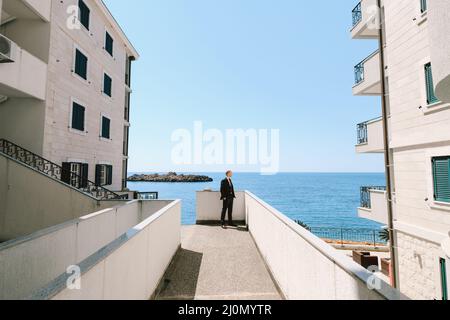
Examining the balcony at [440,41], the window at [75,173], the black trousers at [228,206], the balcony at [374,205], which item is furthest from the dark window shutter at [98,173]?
the balcony at [440,41]

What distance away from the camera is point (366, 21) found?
1303 centimetres

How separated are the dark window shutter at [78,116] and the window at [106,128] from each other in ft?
9.18

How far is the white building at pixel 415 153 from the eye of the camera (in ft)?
26.7

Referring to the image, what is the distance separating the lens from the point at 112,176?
61.2 ft

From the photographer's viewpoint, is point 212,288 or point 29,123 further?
point 29,123

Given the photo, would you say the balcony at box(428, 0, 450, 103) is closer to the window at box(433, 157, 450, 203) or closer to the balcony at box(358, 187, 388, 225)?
the window at box(433, 157, 450, 203)

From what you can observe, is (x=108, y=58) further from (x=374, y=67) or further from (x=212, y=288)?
(x=212, y=288)

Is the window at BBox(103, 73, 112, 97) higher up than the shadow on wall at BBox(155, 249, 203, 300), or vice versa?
the window at BBox(103, 73, 112, 97)

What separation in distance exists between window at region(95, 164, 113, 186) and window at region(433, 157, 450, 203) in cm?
1697

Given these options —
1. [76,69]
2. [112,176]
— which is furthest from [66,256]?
[112,176]

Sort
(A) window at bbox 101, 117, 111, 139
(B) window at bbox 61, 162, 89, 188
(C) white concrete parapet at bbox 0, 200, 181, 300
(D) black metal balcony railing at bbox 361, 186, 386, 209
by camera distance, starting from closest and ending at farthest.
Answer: (C) white concrete parapet at bbox 0, 200, 181, 300
(B) window at bbox 61, 162, 89, 188
(D) black metal balcony railing at bbox 361, 186, 386, 209
(A) window at bbox 101, 117, 111, 139

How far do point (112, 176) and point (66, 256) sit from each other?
563 inches

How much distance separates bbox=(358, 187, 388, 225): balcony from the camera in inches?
474

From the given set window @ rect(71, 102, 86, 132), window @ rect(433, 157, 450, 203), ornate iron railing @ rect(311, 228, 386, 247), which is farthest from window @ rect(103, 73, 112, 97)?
ornate iron railing @ rect(311, 228, 386, 247)
